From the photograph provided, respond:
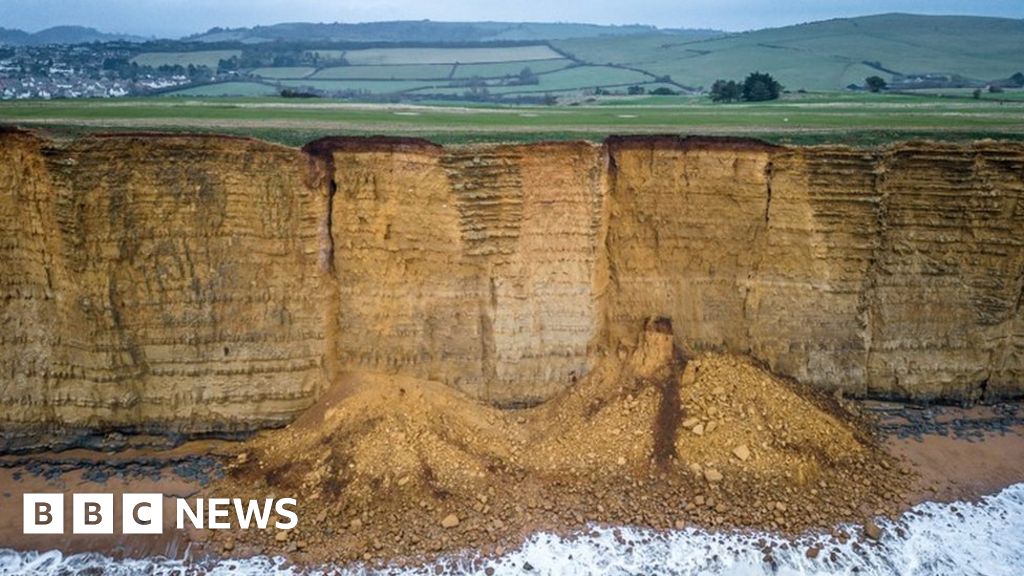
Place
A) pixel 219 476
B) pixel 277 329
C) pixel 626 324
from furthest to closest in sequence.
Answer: pixel 626 324 → pixel 277 329 → pixel 219 476

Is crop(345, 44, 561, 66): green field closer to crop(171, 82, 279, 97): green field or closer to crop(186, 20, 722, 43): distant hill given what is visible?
crop(171, 82, 279, 97): green field

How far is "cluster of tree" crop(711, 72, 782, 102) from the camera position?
32094mm

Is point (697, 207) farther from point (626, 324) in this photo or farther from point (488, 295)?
point (488, 295)

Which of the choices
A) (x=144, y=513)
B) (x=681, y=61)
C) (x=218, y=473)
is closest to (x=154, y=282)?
(x=218, y=473)

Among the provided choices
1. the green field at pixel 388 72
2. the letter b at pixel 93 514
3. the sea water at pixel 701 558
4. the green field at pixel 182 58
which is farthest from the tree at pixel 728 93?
the green field at pixel 182 58

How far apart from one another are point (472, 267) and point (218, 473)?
6842mm

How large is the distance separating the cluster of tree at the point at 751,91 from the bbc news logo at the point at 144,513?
28.4 meters

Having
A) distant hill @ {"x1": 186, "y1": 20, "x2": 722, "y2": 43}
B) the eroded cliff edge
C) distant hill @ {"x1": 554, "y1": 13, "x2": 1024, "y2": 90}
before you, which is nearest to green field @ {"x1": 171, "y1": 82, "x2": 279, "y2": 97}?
distant hill @ {"x1": 554, "y1": 13, "x2": 1024, "y2": 90}

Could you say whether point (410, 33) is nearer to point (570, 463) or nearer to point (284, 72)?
point (284, 72)

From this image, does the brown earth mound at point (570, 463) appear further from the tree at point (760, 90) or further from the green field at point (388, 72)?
the green field at point (388, 72)

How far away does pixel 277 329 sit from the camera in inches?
579

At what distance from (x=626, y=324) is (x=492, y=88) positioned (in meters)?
48.0

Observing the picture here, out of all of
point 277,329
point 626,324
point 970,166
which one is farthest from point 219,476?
point 970,166

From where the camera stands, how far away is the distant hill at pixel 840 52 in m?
58.9
